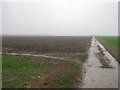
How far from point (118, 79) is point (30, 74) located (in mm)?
6200

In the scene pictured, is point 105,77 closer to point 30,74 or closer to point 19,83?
point 30,74

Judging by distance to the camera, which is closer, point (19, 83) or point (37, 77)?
point (19, 83)

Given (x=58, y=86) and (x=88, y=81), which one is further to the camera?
(x=88, y=81)

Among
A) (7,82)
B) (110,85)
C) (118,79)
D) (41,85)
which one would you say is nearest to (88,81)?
(110,85)

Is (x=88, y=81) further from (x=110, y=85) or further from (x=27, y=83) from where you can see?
(x=27, y=83)

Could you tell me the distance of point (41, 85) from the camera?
10219 mm

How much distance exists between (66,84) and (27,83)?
2.32 meters

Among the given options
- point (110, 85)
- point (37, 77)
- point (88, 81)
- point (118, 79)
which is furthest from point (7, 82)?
point (118, 79)

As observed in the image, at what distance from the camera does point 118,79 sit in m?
12.2

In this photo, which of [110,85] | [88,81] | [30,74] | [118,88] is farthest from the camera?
[30,74]

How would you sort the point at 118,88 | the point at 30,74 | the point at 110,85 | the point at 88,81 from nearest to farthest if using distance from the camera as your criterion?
the point at 118,88, the point at 110,85, the point at 88,81, the point at 30,74

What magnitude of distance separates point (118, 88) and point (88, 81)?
2133mm

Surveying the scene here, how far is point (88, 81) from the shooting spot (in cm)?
1162

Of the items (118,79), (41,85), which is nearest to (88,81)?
(118,79)
